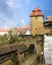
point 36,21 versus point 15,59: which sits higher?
point 36,21

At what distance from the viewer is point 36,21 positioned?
1964 inches

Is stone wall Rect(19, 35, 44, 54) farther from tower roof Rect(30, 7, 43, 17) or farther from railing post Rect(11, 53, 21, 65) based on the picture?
tower roof Rect(30, 7, 43, 17)

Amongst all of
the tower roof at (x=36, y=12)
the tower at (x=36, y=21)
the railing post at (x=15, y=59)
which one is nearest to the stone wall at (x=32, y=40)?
the tower at (x=36, y=21)

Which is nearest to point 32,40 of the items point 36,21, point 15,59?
point 36,21

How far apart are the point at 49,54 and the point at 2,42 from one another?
3164cm

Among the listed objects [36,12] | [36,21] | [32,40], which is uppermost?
[36,12]

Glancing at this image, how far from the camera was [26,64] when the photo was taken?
87.2ft

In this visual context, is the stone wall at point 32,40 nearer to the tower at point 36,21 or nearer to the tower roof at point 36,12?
the tower at point 36,21

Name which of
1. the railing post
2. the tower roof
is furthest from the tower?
the railing post

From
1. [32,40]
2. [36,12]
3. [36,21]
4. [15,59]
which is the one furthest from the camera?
[36,12]

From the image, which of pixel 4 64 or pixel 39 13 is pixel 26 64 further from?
pixel 39 13

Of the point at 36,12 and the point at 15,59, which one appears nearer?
the point at 15,59

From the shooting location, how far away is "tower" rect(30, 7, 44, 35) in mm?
48844

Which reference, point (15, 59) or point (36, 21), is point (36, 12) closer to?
point (36, 21)
